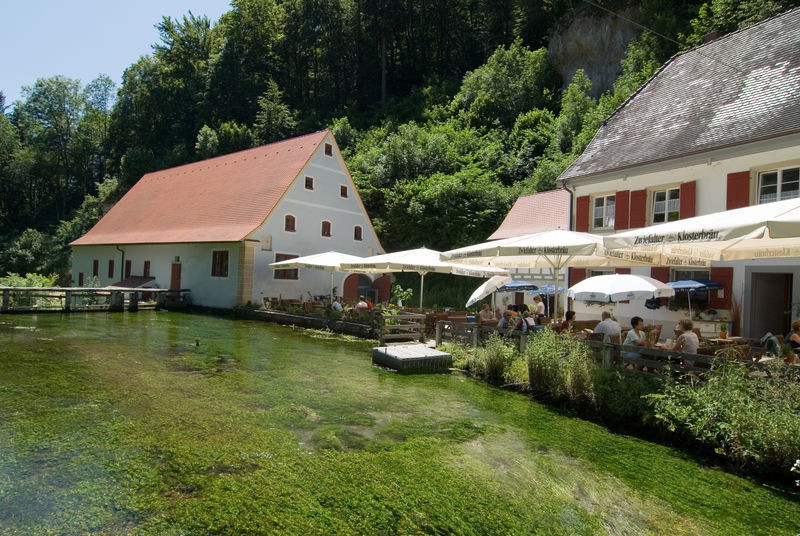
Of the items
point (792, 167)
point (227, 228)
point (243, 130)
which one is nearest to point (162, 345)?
point (227, 228)

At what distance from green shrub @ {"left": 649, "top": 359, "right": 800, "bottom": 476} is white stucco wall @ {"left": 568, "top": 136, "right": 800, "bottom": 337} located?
24.7 feet

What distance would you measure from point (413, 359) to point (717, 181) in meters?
9.67

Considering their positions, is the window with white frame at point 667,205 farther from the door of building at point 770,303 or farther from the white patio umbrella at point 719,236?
the white patio umbrella at point 719,236

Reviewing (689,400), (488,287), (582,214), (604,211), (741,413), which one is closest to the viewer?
(741,413)

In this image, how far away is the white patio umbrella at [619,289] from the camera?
34.2 feet

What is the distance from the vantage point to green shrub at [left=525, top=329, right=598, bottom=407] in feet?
28.8

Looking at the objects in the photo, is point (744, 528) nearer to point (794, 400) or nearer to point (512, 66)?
point (794, 400)

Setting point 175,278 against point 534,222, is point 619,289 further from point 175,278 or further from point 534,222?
point 175,278

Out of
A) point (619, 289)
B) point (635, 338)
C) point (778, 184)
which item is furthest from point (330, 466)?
point (778, 184)

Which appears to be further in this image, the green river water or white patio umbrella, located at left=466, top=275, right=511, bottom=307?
white patio umbrella, located at left=466, top=275, right=511, bottom=307

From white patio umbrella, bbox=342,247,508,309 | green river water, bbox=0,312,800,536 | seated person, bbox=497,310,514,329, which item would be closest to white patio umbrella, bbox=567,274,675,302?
seated person, bbox=497,310,514,329

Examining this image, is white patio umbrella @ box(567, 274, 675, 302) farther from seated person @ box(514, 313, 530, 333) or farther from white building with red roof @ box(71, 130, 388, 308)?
white building with red roof @ box(71, 130, 388, 308)

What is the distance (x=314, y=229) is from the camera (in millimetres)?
28125

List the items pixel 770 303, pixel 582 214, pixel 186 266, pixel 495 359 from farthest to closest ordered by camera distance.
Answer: pixel 186 266 → pixel 582 214 → pixel 770 303 → pixel 495 359
